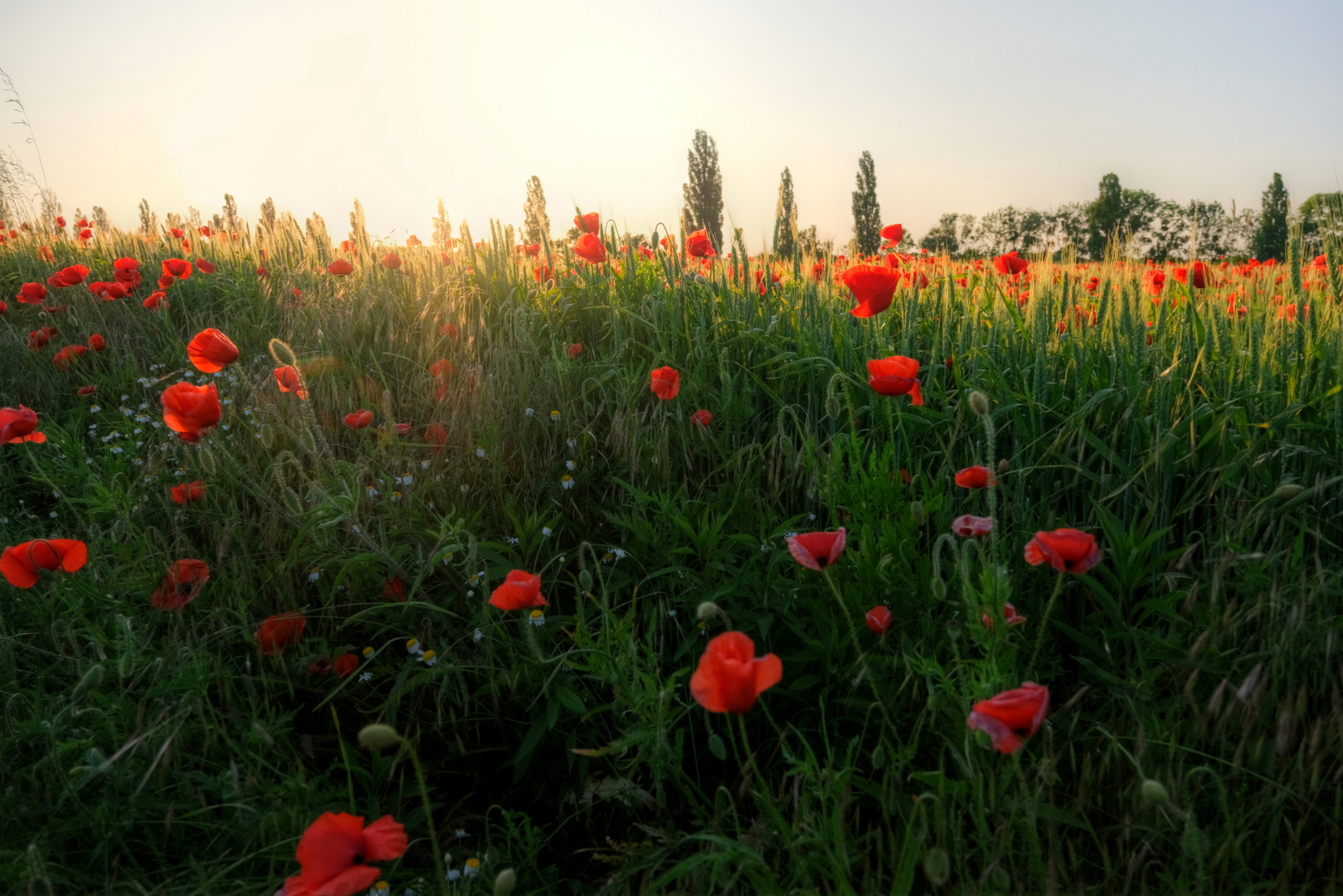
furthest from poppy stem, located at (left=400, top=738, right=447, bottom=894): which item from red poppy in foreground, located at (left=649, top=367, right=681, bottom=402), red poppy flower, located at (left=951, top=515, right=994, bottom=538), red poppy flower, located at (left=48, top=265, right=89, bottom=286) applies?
red poppy flower, located at (left=48, top=265, right=89, bottom=286)

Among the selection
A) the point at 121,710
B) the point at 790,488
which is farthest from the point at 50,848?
the point at 790,488

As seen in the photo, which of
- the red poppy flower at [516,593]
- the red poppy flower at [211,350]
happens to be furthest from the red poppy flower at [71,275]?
the red poppy flower at [516,593]

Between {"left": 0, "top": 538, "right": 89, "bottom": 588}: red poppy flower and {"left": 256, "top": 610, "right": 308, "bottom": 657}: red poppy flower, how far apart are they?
1.40 feet

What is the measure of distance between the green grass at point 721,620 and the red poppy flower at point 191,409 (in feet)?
0.68

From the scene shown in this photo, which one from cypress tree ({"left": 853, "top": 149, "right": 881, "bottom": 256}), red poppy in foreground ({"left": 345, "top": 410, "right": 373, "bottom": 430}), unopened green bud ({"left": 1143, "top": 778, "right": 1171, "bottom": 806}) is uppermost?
cypress tree ({"left": 853, "top": 149, "right": 881, "bottom": 256})

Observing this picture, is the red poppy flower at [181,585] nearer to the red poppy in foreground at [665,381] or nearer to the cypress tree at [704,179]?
the red poppy in foreground at [665,381]

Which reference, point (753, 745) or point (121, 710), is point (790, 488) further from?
point (121, 710)

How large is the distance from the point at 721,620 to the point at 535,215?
242 cm

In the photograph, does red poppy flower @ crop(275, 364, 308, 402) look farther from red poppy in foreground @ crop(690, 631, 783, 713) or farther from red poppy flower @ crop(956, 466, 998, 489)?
red poppy flower @ crop(956, 466, 998, 489)

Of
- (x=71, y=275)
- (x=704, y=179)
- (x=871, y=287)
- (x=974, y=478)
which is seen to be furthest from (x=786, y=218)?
(x=704, y=179)

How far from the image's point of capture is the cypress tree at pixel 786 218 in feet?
9.57

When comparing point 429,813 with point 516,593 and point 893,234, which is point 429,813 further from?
point 893,234

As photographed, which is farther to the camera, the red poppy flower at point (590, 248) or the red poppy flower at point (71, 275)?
the red poppy flower at point (71, 275)

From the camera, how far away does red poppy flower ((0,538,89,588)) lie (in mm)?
1635
